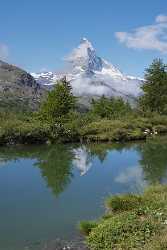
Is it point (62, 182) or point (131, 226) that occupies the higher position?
point (131, 226)

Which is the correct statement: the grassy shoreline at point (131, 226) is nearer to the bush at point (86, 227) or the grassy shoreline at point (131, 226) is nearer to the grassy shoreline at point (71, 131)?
the bush at point (86, 227)

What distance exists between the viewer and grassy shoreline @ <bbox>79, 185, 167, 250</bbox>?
11.7m

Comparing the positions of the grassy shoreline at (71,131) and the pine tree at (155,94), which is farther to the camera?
the pine tree at (155,94)

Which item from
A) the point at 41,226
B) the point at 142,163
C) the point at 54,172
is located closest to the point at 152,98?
the point at 142,163

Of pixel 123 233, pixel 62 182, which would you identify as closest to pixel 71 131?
pixel 62 182

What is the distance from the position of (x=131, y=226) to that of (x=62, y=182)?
44.8ft

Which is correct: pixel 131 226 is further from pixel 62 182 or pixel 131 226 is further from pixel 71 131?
pixel 71 131

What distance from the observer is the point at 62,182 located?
26.2 m

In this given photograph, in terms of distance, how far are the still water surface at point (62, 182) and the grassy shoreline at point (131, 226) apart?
4.84ft

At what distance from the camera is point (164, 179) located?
2519 cm

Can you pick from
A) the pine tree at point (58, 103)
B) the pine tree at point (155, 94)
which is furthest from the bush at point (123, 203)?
the pine tree at point (155, 94)

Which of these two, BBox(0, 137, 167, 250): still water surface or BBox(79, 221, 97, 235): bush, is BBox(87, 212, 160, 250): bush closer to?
BBox(79, 221, 97, 235): bush

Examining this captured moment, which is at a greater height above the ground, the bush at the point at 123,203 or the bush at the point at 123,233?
the bush at the point at 123,203

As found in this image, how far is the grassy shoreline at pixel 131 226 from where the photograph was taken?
38.3 feet
